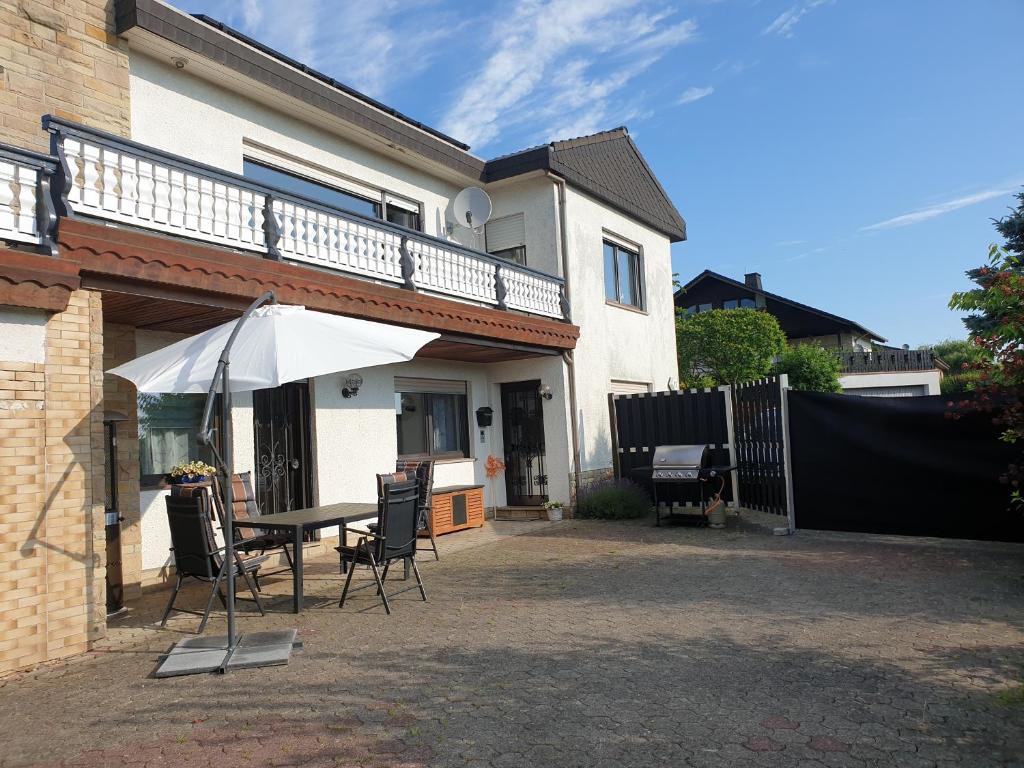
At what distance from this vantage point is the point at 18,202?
5234 millimetres

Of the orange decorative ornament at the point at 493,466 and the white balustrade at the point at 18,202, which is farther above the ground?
the white balustrade at the point at 18,202

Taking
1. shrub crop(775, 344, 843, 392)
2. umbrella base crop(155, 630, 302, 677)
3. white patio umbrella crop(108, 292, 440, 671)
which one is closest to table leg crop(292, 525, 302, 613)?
umbrella base crop(155, 630, 302, 677)

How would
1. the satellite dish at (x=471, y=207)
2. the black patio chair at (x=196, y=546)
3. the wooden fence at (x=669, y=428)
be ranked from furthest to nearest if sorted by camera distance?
the satellite dish at (x=471, y=207)
the wooden fence at (x=669, y=428)
the black patio chair at (x=196, y=546)

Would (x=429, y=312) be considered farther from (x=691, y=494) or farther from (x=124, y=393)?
(x=691, y=494)

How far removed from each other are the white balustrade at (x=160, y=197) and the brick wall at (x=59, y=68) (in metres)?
1.02

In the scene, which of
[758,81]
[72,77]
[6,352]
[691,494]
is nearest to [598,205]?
[758,81]

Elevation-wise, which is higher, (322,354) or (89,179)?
(89,179)

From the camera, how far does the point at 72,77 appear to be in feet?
23.7

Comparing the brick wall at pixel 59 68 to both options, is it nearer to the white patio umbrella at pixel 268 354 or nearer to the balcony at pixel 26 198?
the balcony at pixel 26 198

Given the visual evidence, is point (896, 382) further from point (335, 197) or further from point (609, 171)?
point (335, 197)

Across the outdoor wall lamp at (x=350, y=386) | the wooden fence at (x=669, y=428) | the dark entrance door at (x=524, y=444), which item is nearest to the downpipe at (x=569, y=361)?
the dark entrance door at (x=524, y=444)

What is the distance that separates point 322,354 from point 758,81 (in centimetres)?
663

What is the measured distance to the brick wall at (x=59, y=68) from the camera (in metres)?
6.80

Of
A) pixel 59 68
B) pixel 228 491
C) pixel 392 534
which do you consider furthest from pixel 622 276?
pixel 228 491
